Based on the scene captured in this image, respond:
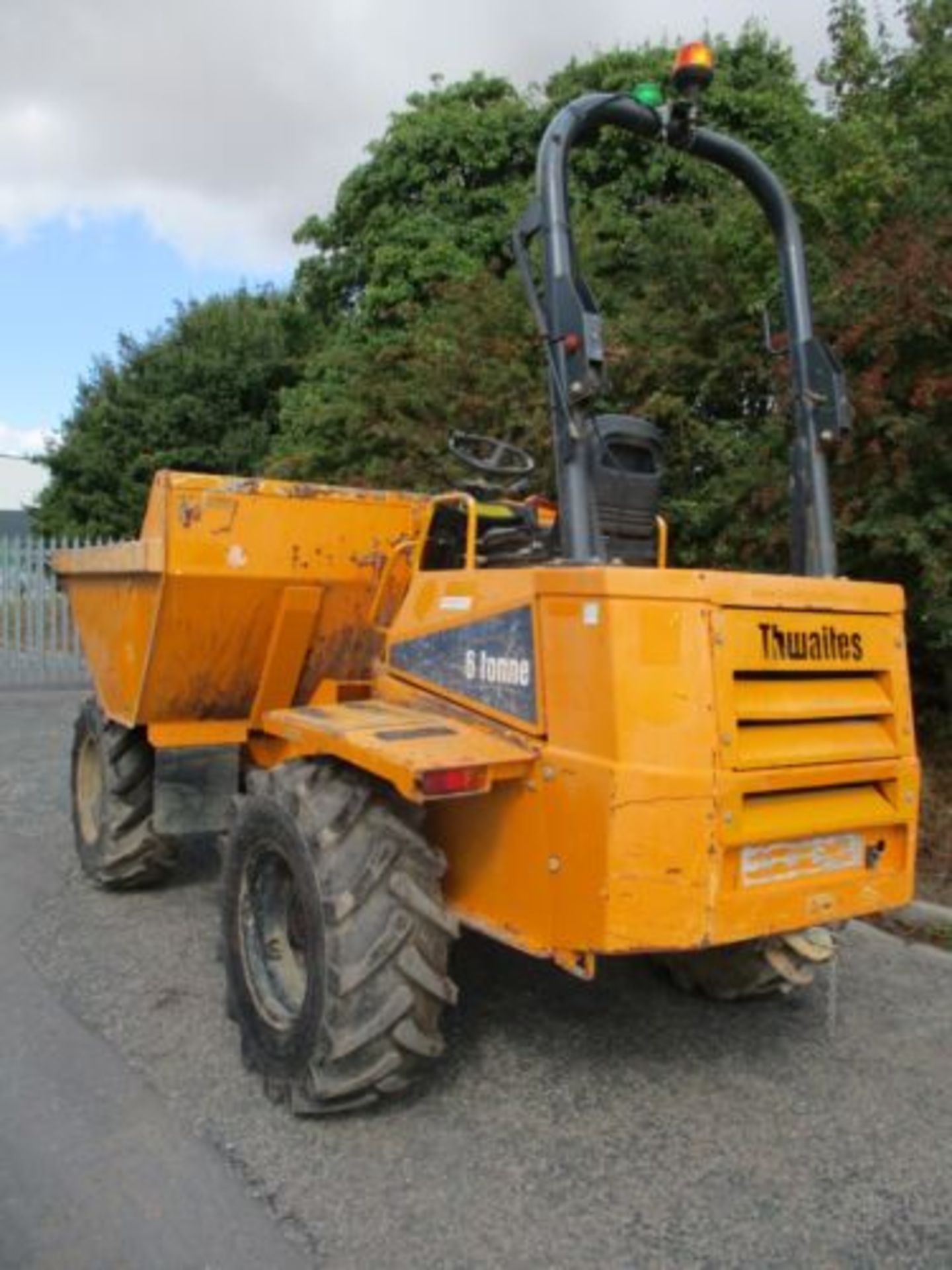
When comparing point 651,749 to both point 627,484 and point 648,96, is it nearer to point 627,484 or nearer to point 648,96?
point 627,484

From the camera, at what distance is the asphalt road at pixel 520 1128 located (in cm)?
296

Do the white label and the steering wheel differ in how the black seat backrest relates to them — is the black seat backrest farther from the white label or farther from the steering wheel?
the white label

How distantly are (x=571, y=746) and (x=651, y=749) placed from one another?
0.24 m

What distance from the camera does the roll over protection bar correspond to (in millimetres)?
3338

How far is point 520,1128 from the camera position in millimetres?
3500

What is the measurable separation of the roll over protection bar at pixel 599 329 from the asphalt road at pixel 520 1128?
1725 mm

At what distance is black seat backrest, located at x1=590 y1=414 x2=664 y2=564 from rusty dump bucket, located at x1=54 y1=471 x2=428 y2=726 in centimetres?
114

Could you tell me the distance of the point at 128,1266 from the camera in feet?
9.24

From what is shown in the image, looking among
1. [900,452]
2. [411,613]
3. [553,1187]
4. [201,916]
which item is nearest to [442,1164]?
[553,1187]

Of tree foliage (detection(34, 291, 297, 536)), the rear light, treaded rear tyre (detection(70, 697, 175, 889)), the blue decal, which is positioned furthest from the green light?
tree foliage (detection(34, 291, 297, 536))

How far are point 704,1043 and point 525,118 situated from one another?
15.5 m

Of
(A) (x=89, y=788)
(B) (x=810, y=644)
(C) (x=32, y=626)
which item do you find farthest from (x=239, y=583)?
(C) (x=32, y=626)

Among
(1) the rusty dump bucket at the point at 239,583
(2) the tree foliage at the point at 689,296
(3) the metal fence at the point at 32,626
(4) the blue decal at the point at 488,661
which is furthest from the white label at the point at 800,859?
(3) the metal fence at the point at 32,626

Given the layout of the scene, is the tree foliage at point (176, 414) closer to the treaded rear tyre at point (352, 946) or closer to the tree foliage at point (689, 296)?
the tree foliage at point (689, 296)
